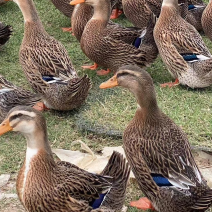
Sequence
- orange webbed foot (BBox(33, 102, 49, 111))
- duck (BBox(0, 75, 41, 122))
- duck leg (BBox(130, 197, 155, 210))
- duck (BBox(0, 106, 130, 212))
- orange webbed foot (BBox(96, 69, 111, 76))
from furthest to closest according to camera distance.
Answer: orange webbed foot (BBox(96, 69, 111, 76)), orange webbed foot (BBox(33, 102, 49, 111)), duck (BBox(0, 75, 41, 122)), duck leg (BBox(130, 197, 155, 210)), duck (BBox(0, 106, 130, 212))

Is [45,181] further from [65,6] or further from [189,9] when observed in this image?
[189,9]

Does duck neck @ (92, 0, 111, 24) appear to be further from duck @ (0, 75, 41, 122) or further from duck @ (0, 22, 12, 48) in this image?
duck @ (0, 75, 41, 122)

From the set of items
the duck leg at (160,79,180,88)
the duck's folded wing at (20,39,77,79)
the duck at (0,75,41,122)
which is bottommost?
the duck leg at (160,79,180,88)

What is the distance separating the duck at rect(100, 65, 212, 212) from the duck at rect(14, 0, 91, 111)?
3.94 feet

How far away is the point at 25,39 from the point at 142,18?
199 centimetres

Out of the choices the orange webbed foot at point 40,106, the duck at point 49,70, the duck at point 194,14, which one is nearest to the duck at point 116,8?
the duck at point 194,14

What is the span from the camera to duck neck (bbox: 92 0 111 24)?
6375 mm

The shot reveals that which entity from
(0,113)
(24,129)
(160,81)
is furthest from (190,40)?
(24,129)

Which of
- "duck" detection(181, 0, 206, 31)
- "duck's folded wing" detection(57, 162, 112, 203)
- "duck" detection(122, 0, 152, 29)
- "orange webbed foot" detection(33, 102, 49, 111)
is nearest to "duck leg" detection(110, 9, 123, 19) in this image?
"duck" detection(122, 0, 152, 29)

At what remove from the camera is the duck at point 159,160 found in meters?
3.84

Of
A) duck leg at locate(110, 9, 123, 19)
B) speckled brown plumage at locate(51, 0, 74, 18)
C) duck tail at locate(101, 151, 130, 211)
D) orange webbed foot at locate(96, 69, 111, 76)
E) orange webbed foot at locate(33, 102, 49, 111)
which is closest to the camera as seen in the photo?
duck tail at locate(101, 151, 130, 211)

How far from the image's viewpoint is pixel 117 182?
13.3 ft

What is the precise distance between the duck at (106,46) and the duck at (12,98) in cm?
124

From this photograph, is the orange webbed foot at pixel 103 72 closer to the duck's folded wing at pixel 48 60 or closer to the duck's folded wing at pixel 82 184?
the duck's folded wing at pixel 48 60
